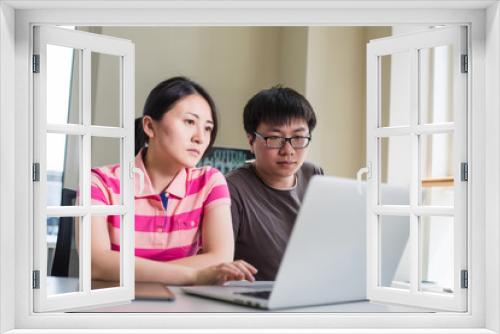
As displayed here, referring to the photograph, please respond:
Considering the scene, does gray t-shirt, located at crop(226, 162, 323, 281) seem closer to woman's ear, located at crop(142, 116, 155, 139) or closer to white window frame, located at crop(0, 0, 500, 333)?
woman's ear, located at crop(142, 116, 155, 139)

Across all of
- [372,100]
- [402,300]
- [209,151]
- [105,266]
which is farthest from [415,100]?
[209,151]

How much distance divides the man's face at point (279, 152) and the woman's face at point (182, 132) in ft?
1.19

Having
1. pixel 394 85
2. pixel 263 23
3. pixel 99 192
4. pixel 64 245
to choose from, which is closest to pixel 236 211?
pixel 99 192

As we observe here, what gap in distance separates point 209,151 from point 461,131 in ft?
8.10

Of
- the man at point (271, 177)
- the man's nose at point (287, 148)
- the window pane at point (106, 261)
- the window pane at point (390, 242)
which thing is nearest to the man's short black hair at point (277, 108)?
the man at point (271, 177)

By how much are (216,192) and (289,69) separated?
3.66ft

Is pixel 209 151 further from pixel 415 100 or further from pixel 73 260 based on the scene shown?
pixel 415 100

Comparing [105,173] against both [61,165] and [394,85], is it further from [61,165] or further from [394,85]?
[394,85]

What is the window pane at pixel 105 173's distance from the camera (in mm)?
3711

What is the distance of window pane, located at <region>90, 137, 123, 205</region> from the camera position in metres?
3.71

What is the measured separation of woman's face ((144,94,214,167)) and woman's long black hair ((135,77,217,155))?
31 mm

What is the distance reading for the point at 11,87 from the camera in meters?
2.18

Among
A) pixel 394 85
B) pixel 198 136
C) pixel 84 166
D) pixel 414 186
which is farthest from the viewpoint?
pixel 198 136

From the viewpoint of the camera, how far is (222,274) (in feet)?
12.8
